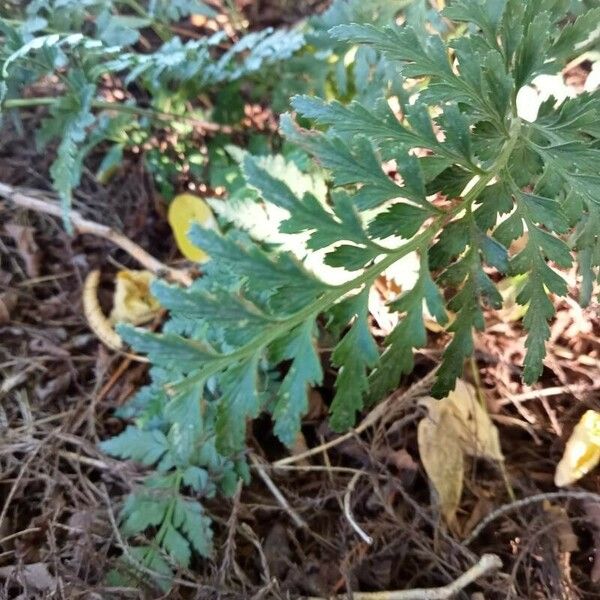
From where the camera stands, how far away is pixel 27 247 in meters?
1.90

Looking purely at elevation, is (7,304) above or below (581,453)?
below

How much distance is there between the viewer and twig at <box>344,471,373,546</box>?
1358 mm

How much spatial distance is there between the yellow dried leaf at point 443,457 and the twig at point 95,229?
70 cm

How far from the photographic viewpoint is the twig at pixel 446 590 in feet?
4.35

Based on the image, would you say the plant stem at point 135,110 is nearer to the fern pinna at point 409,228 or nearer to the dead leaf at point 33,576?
the fern pinna at point 409,228

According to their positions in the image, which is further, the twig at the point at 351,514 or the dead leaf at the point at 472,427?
the dead leaf at the point at 472,427

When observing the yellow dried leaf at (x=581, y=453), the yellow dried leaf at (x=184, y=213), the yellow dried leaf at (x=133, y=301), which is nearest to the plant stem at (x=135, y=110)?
the yellow dried leaf at (x=184, y=213)

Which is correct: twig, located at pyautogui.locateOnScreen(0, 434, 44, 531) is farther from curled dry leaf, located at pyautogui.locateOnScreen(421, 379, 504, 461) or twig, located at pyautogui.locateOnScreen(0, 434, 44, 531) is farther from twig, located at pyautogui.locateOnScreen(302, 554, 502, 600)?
curled dry leaf, located at pyautogui.locateOnScreen(421, 379, 504, 461)

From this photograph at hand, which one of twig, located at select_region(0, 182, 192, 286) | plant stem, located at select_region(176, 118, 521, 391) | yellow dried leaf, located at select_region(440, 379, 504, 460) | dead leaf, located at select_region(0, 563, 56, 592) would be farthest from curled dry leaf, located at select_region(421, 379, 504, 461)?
dead leaf, located at select_region(0, 563, 56, 592)

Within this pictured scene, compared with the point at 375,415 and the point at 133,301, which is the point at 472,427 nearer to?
the point at 375,415

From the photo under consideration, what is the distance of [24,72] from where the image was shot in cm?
165

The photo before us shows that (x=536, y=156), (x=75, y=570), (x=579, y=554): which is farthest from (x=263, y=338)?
(x=579, y=554)

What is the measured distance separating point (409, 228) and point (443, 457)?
60 cm

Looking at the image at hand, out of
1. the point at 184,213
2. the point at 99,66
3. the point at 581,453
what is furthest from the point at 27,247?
the point at 581,453
